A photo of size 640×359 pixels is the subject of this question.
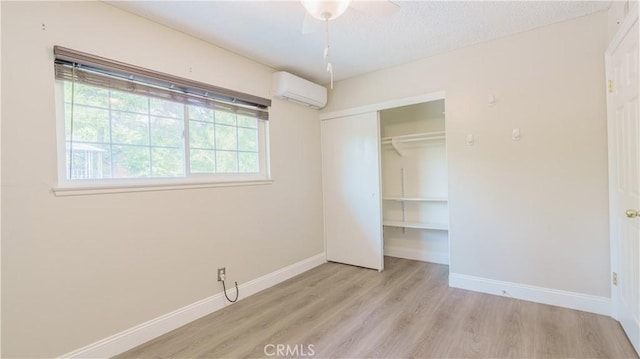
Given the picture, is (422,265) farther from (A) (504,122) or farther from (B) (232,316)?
Result: (B) (232,316)

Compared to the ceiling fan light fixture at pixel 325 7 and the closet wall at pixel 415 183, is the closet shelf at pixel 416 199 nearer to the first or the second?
the closet wall at pixel 415 183

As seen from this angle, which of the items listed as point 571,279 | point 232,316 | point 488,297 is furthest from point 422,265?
point 232,316

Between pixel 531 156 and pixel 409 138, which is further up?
pixel 409 138

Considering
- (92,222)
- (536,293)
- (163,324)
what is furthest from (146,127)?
(536,293)

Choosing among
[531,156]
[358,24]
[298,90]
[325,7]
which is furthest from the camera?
[298,90]

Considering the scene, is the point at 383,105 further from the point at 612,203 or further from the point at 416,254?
the point at 612,203

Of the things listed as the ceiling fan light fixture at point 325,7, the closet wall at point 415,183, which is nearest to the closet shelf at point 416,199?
the closet wall at point 415,183

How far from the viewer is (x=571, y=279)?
2.44 meters

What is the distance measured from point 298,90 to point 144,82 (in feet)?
5.32

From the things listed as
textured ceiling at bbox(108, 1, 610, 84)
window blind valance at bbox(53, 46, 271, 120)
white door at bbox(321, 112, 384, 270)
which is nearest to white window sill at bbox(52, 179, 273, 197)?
window blind valance at bbox(53, 46, 271, 120)

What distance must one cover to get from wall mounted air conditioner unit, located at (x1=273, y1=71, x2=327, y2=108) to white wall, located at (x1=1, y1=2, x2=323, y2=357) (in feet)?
1.15

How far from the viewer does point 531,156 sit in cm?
258

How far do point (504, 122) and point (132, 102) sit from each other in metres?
3.20

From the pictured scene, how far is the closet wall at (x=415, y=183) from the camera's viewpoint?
3773 millimetres
